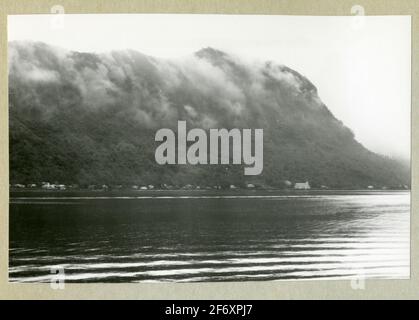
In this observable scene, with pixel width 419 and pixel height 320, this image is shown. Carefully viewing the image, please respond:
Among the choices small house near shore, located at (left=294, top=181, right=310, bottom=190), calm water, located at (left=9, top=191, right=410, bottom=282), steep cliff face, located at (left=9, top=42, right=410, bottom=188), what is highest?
steep cliff face, located at (left=9, top=42, right=410, bottom=188)

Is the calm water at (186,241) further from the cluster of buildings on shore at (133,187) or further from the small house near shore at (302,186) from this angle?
the small house near shore at (302,186)

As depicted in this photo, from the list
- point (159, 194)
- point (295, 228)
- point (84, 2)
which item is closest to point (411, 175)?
point (295, 228)

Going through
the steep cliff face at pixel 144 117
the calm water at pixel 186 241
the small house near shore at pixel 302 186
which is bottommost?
the calm water at pixel 186 241

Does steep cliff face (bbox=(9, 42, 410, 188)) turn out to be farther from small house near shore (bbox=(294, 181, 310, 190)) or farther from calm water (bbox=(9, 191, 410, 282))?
calm water (bbox=(9, 191, 410, 282))

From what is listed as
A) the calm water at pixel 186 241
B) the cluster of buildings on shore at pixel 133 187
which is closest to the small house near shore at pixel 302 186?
the cluster of buildings on shore at pixel 133 187

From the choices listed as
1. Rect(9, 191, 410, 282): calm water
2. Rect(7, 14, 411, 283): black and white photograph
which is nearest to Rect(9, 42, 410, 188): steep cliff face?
Rect(7, 14, 411, 283): black and white photograph
